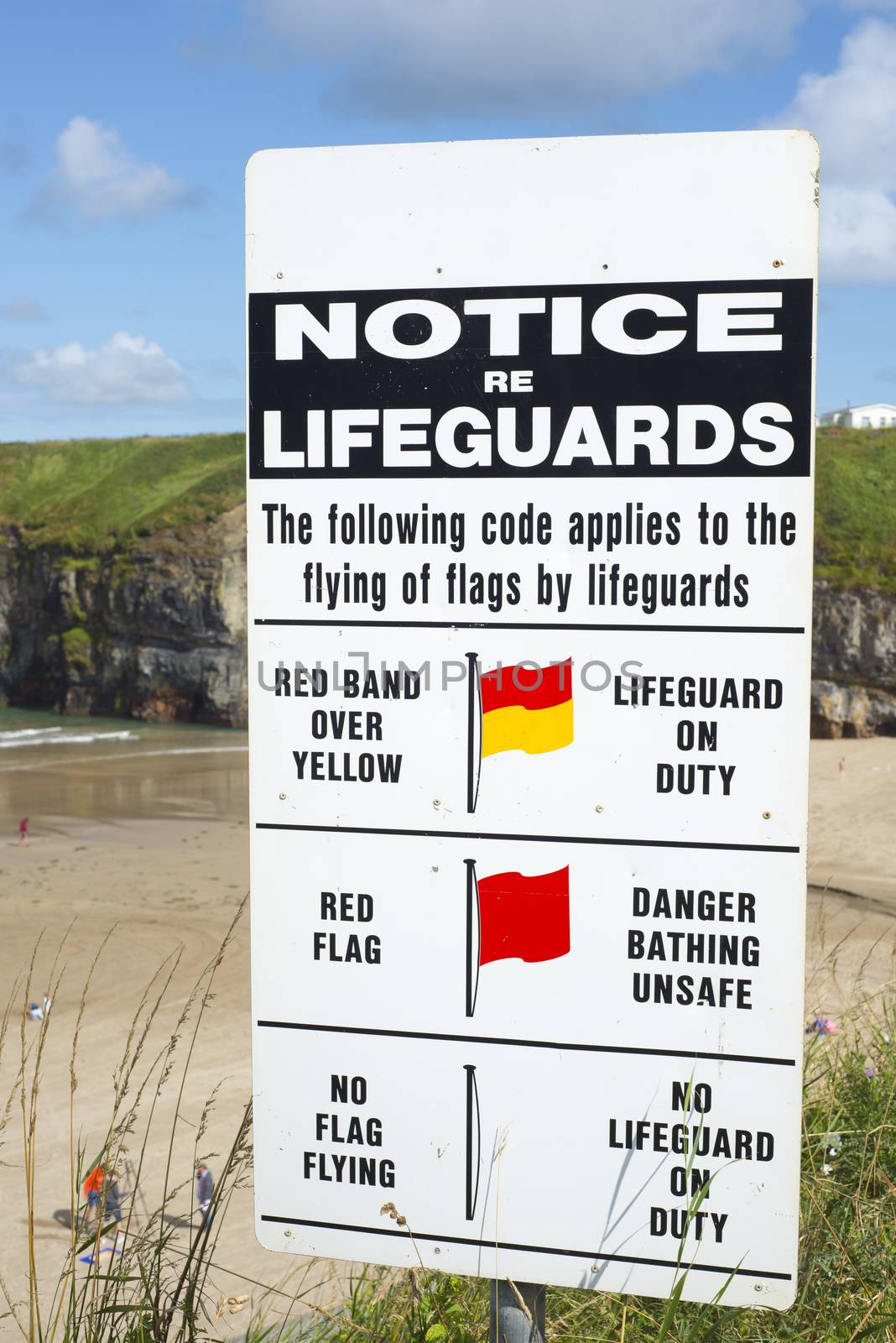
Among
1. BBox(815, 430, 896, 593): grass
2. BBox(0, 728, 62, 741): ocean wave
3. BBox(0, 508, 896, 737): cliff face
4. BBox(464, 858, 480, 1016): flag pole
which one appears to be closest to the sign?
BBox(464, 858, 480, 1016): flag pole

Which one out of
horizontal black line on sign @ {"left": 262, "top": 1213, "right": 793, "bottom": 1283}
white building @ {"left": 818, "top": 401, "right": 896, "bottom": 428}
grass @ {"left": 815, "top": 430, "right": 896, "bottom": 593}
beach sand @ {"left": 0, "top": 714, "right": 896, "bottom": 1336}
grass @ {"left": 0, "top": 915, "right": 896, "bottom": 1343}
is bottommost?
beach sand @ {"left": 0, "top": 714, "right": 896, "bottom": 1336}

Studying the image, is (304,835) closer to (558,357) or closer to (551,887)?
(551,887)

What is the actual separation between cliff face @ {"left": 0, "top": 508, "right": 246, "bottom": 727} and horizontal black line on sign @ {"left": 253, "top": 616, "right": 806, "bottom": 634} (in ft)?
132

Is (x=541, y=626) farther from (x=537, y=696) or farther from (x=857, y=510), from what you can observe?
(x=857, y=510)

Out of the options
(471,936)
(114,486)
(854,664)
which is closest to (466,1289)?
(471,936)

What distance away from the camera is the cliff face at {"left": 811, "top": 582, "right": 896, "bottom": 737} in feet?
114

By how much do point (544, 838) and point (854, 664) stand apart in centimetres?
3597

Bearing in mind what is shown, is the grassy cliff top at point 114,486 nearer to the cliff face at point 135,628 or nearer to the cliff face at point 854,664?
the cliff face at point 135,628

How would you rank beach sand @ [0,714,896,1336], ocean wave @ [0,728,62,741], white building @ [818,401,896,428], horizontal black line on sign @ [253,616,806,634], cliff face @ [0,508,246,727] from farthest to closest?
white building @ [818,401,896,428], cliff face @ [0,508,246,727], ocean wave @ [0,728,62,741], beach sand @ [0,714,896,1336], horizontal black line on sign @ [253,616,806,634]

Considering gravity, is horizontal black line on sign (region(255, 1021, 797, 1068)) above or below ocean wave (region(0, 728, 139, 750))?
above

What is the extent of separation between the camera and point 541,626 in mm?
1913

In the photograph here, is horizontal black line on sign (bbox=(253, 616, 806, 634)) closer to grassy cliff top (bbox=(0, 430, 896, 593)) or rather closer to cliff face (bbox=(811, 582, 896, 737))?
cliff face (bbox=(811, 582, 896, 737))

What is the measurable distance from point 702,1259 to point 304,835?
997 mm

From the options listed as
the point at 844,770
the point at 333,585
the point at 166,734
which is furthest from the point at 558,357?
the point at 166,734
